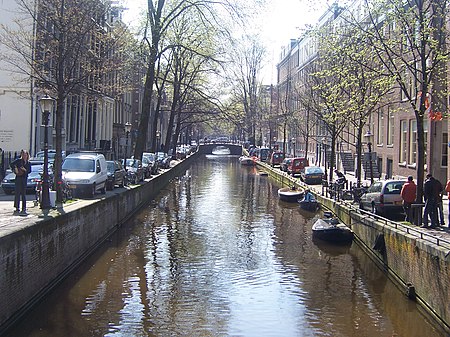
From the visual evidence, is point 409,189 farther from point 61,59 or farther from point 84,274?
point 61,59

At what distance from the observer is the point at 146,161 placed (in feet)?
133

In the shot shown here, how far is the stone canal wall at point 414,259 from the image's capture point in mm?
11469

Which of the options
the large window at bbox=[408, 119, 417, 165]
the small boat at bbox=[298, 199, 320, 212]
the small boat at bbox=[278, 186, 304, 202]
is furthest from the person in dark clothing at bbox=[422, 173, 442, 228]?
the large window at bbox=[408, 119, 417, 165]

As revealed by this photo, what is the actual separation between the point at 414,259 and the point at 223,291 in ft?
14.8

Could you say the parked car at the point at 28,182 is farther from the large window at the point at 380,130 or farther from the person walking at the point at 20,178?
the large window at the point at 380,130

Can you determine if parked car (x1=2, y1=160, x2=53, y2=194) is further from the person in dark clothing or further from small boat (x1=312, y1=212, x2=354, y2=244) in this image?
the person in dark clothing

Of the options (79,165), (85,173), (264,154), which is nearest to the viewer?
(85,173)

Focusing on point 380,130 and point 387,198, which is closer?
point 387,198

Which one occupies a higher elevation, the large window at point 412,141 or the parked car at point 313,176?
the large window at point 412,141

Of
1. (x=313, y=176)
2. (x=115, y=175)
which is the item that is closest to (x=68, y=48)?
(x=115, y=175)

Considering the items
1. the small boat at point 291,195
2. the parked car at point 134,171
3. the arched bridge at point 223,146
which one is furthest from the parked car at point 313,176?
the arched bridge at point 223,146

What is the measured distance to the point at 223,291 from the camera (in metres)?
14.3

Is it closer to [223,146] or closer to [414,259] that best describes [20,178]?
[414,259]

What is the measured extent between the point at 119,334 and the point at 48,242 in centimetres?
335
